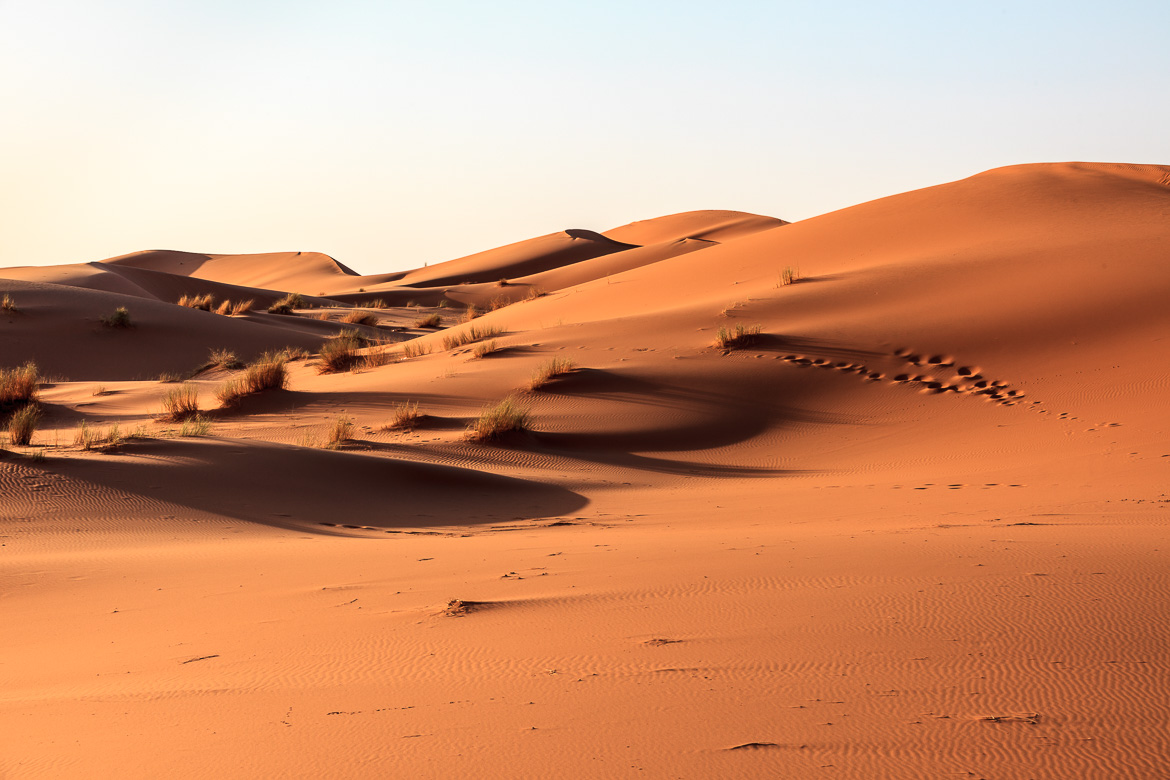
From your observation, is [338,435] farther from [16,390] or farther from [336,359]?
[336,359]

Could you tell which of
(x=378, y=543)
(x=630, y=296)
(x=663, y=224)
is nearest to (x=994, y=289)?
(x=630, y=296)

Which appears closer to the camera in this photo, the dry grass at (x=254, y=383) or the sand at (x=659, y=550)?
the sand at (x=659, y=550)

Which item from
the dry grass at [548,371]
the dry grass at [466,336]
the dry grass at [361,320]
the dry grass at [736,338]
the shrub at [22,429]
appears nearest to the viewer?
the shrub at [22,429]

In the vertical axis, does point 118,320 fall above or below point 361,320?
below

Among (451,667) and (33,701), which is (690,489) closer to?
(451,667)

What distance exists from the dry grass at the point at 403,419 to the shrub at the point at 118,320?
17.3m

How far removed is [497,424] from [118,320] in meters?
19.3

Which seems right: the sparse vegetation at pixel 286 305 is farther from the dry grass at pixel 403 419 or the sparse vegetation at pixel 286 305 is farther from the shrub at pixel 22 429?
the shrub at pixel 22 429

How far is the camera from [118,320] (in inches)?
1114

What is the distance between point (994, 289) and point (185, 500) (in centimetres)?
1524

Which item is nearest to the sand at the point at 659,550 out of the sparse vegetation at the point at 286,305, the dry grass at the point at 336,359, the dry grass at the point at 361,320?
the dry grass at the point at 336,359

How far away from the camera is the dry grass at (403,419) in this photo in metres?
14.0

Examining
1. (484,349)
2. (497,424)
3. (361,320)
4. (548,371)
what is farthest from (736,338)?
(361,320)

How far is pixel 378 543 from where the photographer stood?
764cm
